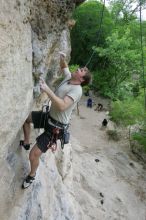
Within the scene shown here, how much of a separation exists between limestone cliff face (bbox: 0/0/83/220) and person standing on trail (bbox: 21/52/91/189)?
0.38 m

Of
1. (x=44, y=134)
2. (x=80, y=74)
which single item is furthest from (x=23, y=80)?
(x=44, y=134)

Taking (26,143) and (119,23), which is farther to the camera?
(119,23)

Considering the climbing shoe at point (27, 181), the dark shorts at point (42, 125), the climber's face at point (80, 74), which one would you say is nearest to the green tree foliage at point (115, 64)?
the dark shorts at point (42, 125)

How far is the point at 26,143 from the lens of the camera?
6812 mm

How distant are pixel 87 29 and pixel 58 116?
2282 cm

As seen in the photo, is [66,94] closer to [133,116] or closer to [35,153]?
[35,153]

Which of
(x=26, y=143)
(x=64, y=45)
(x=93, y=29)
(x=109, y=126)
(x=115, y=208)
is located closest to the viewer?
(x=26, y=143)

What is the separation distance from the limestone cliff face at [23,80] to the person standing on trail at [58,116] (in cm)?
38

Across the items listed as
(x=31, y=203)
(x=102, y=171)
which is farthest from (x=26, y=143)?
(x=102, y=171)

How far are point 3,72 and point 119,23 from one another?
33.4 meters

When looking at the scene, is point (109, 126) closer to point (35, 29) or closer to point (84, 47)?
point (84, 47)

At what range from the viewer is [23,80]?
517 cm

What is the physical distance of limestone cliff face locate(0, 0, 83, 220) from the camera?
4.69 m

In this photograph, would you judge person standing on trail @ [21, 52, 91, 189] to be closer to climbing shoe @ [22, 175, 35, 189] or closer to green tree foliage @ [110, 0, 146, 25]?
climbing shoe @ [22, 175, 35, 189]
